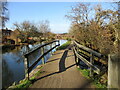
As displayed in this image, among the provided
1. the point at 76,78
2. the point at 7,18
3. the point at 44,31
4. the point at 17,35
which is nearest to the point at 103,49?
the point at 76,78

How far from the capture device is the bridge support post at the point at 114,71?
2.10 metres

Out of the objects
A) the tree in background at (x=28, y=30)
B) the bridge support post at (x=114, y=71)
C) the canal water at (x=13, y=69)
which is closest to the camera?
the bridge support post at (x=114, y=71)

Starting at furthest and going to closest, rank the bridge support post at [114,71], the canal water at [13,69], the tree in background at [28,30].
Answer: the tree in background at [28,30]
the canal water at [13,69]
the bridge support post at [114,71]

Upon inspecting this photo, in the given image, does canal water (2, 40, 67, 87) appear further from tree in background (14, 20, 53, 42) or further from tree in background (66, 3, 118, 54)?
tree in background (14, 20, 53, 42)

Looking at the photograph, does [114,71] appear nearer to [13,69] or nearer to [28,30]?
[13,69]

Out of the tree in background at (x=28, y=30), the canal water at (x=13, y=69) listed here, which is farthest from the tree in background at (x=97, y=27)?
the tree in background at (x=28, y=30)

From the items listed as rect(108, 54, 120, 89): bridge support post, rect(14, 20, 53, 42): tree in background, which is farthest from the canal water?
rect(14, 20, 53, 42): tree in background

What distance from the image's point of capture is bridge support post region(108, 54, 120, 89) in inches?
82.6

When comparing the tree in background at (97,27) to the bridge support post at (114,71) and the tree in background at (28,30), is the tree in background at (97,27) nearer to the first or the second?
the bridge support post at (114,71)

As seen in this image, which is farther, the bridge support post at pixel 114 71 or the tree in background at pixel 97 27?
the tree in background at pixel 97 27

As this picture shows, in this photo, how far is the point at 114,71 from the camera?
2189mm

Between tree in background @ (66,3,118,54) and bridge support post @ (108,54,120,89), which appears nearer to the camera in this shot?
bridge support post @ (108,54,120,89)

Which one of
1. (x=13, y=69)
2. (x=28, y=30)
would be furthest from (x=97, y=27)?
(x=28, y=30)

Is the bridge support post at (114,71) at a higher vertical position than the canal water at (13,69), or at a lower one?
higher
